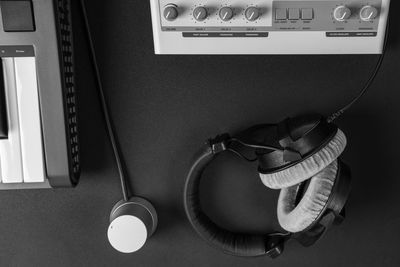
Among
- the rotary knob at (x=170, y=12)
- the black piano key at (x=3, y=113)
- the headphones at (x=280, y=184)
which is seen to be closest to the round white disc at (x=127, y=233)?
the headphones at (x=280, y=184)

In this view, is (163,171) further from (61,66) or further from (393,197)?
(393,197)

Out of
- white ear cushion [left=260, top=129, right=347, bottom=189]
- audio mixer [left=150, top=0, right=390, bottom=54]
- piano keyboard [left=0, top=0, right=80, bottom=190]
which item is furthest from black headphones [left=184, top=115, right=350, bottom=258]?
piano keyboard [left=0, top=0, right=80, bottom=190]

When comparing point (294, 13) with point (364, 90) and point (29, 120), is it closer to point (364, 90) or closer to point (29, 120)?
point (364, 90)

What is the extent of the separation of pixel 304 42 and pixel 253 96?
15 centimetres

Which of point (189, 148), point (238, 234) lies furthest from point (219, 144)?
point (238, 234)

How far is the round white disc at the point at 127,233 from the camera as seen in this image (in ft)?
2.36

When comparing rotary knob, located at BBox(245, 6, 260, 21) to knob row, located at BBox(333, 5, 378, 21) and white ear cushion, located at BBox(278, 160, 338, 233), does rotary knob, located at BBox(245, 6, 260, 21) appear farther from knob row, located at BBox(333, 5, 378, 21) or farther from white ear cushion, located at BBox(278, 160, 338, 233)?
white ear cushion, located at BBox(278, 160, 338, 233)

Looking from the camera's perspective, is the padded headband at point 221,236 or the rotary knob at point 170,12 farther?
the padded headband at point 221,236

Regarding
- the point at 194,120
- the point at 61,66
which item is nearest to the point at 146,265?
the point at 194,120

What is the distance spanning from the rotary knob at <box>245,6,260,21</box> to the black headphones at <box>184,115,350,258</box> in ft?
0.54

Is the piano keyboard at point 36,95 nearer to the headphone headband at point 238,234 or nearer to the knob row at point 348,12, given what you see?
the headphone headband at point 238,234

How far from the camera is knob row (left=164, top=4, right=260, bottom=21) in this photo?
58 cm

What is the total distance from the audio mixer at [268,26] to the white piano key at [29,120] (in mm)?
192

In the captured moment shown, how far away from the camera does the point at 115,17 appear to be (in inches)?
27.3
